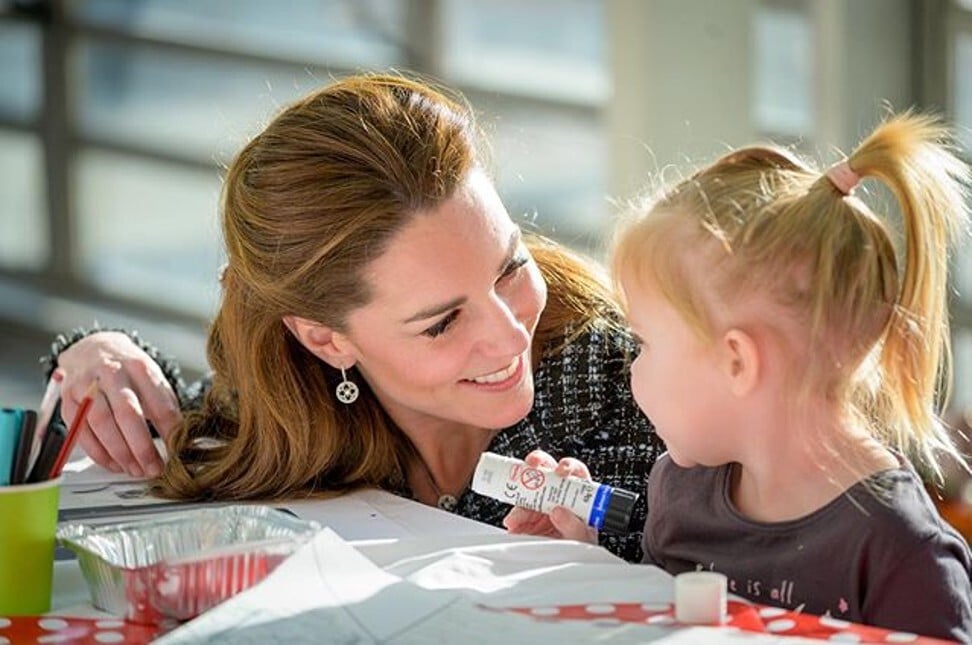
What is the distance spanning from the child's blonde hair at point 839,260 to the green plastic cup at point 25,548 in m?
0.52

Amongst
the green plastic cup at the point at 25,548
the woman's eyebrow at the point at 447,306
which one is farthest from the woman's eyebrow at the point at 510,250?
the green plastic cup at the point at 25,548

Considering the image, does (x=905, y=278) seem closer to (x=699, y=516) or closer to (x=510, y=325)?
(x=699, y=516)

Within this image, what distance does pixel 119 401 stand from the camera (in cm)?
201

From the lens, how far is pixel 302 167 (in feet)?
6.09

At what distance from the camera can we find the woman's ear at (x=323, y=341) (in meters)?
1.95

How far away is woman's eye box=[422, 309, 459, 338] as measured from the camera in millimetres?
1857

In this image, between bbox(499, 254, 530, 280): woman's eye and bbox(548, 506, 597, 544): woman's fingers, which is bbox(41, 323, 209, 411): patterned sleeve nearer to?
bbox(499, 254, 530, 280): woman's eye

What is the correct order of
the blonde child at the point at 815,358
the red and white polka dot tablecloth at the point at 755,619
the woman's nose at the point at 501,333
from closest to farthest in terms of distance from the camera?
the red and white polka dot tablecloth at the point at 755,619
the blonde child at the point at 815,358
the woman's nose at the point at 501,333

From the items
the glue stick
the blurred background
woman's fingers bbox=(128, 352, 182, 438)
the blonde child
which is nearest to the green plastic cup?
the glue stick

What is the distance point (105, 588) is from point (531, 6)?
3.65 metres

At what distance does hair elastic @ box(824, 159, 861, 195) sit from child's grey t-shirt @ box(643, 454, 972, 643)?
0.22 m

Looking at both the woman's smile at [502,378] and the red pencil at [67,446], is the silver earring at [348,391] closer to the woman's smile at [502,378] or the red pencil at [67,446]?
the woman's smile at [502,378]

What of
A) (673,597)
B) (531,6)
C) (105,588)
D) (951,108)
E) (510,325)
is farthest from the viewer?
(531,6)

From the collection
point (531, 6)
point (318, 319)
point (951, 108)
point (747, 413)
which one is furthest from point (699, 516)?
point (531, 6)
